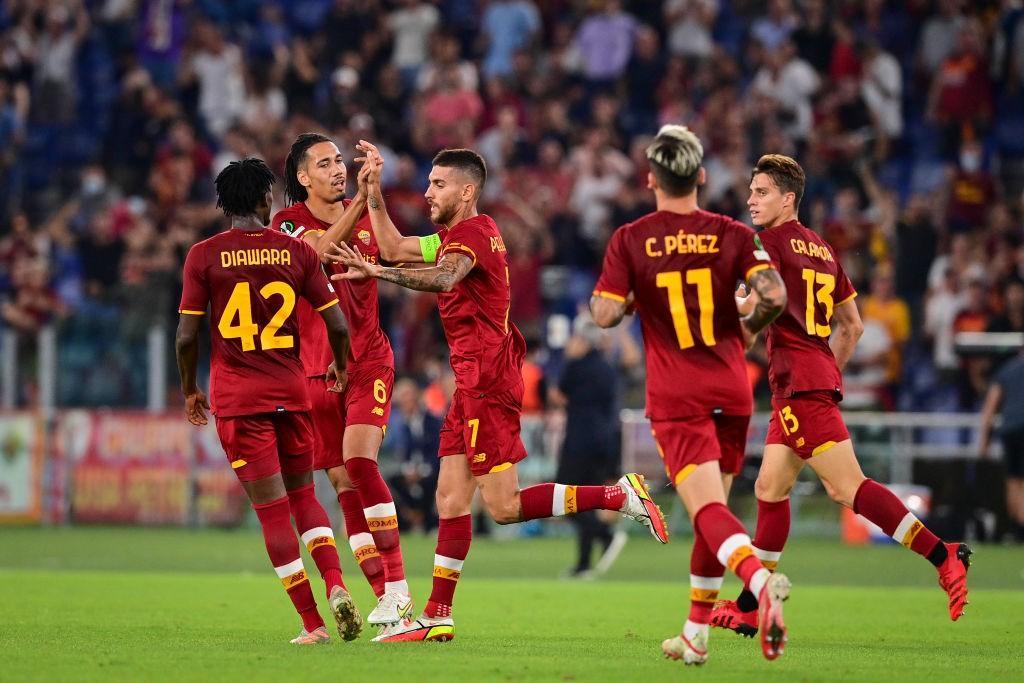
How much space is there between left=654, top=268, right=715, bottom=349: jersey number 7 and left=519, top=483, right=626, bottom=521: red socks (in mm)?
1909

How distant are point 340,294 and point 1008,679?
4.70 m

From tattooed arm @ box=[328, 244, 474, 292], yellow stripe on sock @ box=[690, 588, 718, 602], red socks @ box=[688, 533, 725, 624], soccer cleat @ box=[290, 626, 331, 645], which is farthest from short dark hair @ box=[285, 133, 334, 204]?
yellow stripe on sock @ box=[690, 588, 718, 602]

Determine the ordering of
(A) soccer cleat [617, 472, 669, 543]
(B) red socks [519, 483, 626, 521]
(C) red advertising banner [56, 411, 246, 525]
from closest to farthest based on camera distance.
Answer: (B) red socks [519, 483, 626, 521] → (A) soccer cleat [617, 472, 669, 543] → (C) red advertising banner [56, 411, 246, 525]

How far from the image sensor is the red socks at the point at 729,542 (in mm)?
8086

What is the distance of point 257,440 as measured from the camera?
9453 mm

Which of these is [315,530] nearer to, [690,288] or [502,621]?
[502,621]

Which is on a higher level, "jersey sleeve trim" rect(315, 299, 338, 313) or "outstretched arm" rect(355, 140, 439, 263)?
"outstretched arm" rect(355, 140, 439, 263)

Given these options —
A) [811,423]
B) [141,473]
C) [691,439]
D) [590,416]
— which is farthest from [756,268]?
[141,473]

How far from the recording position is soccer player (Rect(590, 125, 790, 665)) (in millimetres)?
8445

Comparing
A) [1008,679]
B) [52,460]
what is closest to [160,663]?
[1008,679]

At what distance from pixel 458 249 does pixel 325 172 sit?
54.4 inches

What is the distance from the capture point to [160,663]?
8648 mm

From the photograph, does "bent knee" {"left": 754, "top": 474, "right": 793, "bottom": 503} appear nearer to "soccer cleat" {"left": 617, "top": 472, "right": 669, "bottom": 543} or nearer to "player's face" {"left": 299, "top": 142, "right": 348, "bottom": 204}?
"soccer cleat" {"left": 617, "top": 472, "right": 669, "bottom": 543}

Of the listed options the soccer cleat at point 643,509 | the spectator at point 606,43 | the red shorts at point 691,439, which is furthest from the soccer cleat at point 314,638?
the spectator at point 606,43
